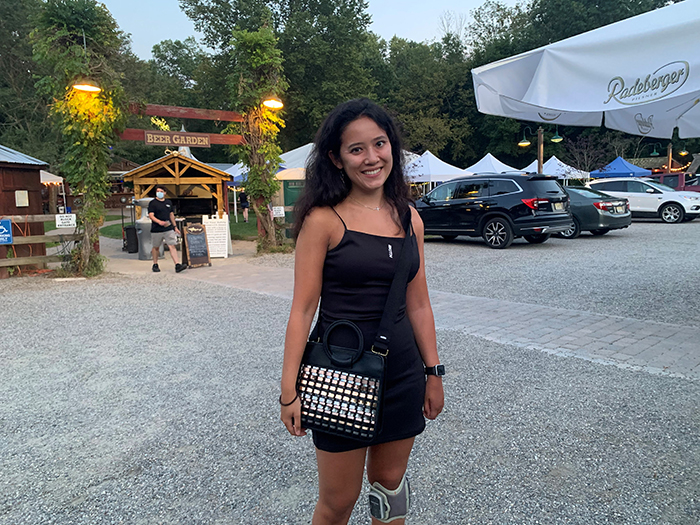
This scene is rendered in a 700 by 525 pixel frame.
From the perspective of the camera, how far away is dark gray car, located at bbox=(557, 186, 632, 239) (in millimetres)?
13984

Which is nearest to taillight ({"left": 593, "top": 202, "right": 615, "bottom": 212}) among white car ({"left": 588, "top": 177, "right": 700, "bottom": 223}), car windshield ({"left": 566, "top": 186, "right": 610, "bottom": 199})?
car windshield ({"left": 566, "top": 186, "right": 610, "bottom": 199})

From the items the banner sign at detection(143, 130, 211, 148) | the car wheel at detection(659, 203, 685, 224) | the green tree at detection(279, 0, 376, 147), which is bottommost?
the car wheel at detection(659, 203, 685, 224)

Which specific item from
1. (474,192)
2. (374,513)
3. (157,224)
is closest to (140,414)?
(374,513)

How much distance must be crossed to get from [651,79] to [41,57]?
998 cm

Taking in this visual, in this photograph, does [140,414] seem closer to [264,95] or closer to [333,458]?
[333,458]

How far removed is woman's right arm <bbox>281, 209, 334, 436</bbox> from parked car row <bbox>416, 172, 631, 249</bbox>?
1159cm

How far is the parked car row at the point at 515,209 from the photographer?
40.9ft

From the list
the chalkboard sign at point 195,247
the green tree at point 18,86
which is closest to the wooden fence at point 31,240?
the chalkboard sign at point 195,247

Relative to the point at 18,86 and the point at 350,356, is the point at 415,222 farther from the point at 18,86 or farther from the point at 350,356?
the point at 18,86

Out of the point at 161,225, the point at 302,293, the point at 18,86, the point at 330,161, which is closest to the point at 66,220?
the point at 161,225

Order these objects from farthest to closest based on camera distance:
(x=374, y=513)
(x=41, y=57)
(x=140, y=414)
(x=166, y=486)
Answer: (x=41, y=57)
(x=140, y=414)
(x=166, y=486)
(x=374, y=513)

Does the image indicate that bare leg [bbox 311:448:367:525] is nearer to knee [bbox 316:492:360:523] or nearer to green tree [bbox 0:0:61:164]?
knee [bbox 316:492:360:523]

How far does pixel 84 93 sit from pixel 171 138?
1.98 m

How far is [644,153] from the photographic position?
40.4m
